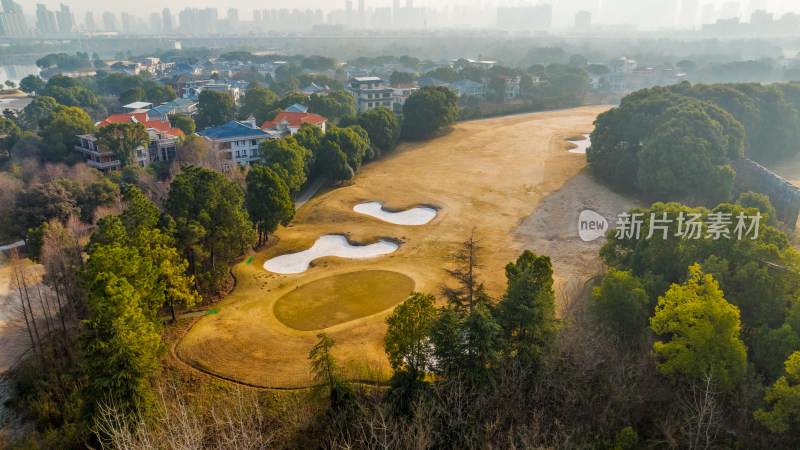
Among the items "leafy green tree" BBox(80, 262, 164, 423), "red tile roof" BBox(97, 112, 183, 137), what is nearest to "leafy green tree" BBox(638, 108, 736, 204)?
"leafy green tree" BBox(80, 262, 164, 423)

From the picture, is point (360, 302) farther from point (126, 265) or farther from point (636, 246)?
point (636, 246)

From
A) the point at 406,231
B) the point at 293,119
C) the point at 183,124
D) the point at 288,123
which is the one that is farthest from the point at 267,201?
the point at 183,124

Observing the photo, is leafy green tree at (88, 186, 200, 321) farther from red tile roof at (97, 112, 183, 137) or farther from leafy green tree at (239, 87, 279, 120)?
leafy green tree at (239, 87, 279, 120)

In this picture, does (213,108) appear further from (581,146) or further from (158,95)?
(581,146)

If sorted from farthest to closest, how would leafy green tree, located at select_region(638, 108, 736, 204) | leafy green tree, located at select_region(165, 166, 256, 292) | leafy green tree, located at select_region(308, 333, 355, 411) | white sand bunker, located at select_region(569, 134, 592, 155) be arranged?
white sand bunker, located at select_region(569, 134, 592, 155) < leafy green tree, located at select_region(638, 108, 736, 204) < leafy green tree, located at select_region(165, 166, 256, 292) < leafy green tree, located at select_region(308, 333, 355, 411)

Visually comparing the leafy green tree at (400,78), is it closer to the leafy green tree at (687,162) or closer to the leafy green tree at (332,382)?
the leafy green tree at (687,162)

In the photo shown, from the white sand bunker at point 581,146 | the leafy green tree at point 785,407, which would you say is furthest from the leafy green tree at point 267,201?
the white sand bunker at point 581,146

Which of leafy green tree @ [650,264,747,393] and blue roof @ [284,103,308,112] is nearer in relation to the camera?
leafy green tree @ [650,264,747,393]
